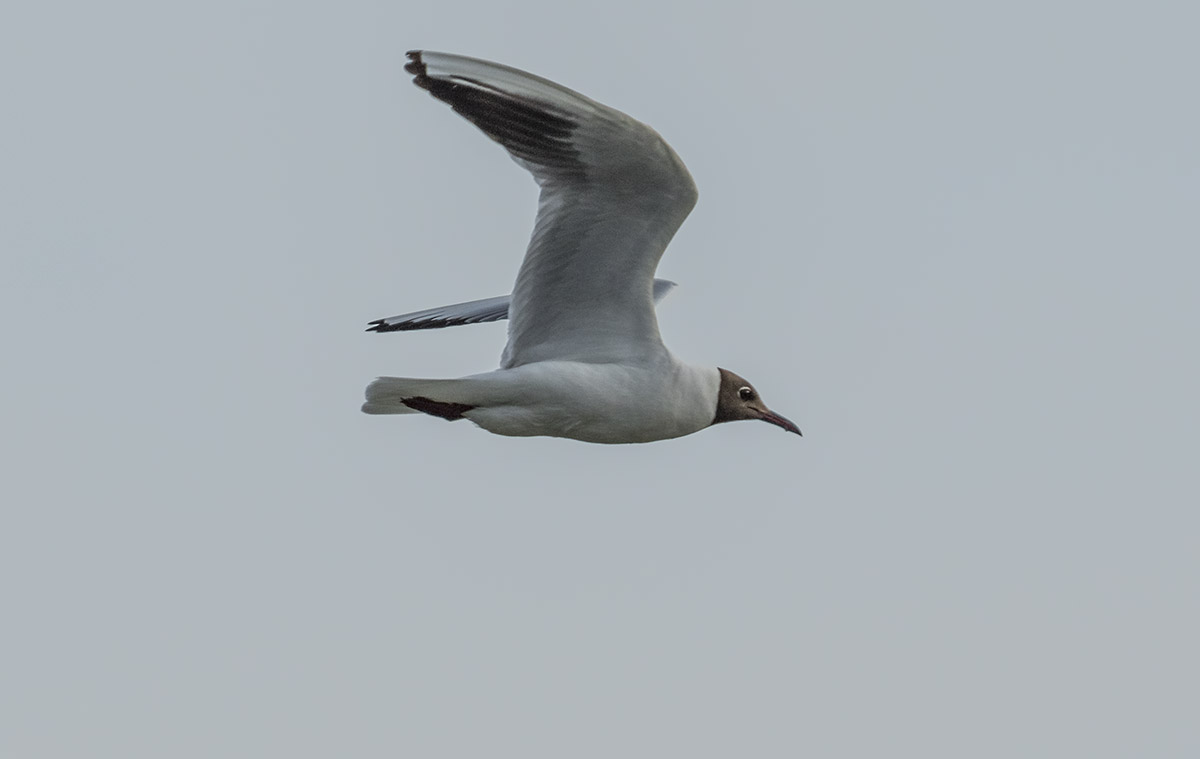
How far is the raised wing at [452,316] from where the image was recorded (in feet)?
34.5

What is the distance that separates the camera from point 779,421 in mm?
10031

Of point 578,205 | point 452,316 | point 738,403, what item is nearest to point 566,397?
point 578,205

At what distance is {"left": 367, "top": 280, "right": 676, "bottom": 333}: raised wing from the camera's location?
10.5 meters

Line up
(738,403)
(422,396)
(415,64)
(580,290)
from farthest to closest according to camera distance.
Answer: (738,403) < (580,290) < (422,396) < (415,64)

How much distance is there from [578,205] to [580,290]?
51 cm

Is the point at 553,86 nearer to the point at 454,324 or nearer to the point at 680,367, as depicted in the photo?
the point at 680,367

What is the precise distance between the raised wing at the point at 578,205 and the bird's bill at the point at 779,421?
1.39 m

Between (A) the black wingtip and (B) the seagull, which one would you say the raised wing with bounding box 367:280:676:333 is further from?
(A) the black wingtip

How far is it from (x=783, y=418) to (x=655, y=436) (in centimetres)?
139

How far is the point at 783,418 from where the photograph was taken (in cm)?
1007

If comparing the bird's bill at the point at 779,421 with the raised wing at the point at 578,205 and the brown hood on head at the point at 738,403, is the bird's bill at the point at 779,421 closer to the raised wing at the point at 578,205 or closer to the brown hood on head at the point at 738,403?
the brown hood on head at the point at 738,403

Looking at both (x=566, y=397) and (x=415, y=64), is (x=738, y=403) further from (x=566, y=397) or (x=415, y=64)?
(x=415, y=64)

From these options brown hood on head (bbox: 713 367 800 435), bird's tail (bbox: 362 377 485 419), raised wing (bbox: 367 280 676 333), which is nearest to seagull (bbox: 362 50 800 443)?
bird's tail (bbox: 362 377 485 419)

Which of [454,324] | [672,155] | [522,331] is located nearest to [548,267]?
[522,331]
